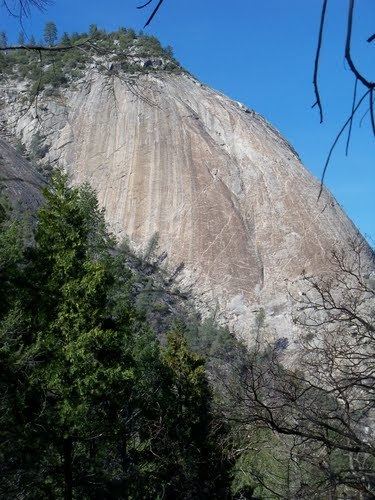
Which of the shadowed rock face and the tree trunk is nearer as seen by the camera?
the tree trunk

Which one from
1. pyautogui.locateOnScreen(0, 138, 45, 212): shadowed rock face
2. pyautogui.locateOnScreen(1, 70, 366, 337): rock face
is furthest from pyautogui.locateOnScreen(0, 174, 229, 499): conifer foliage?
pyautogui.locateOnScreen(1, 70, 366, 337): rock face

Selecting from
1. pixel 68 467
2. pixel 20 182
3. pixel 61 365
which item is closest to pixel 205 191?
pixel 20 182

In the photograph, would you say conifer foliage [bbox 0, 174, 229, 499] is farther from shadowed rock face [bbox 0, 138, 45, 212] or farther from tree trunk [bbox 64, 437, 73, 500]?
shadowed rock face [bbox 0, 138, 45, 212]

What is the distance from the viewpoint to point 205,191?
59.8 metres

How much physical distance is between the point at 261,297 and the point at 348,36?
5468cm

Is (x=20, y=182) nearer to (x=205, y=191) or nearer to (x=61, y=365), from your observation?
(x=205, y=191)

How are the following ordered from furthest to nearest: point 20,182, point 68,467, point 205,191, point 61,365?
point 205,191, point 20,182, point 61,365, point 68,467

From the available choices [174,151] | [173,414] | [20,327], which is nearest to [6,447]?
[20,327]

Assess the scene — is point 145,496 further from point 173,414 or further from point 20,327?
point 20,327

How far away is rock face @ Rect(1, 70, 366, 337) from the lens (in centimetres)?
5612

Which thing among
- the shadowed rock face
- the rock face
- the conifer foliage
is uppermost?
the rock face

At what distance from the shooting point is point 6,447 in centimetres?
878

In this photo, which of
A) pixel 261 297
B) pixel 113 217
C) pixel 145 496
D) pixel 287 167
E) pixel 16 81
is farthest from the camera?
pixel 16 81

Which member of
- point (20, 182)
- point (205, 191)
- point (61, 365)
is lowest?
point (61, 365)
